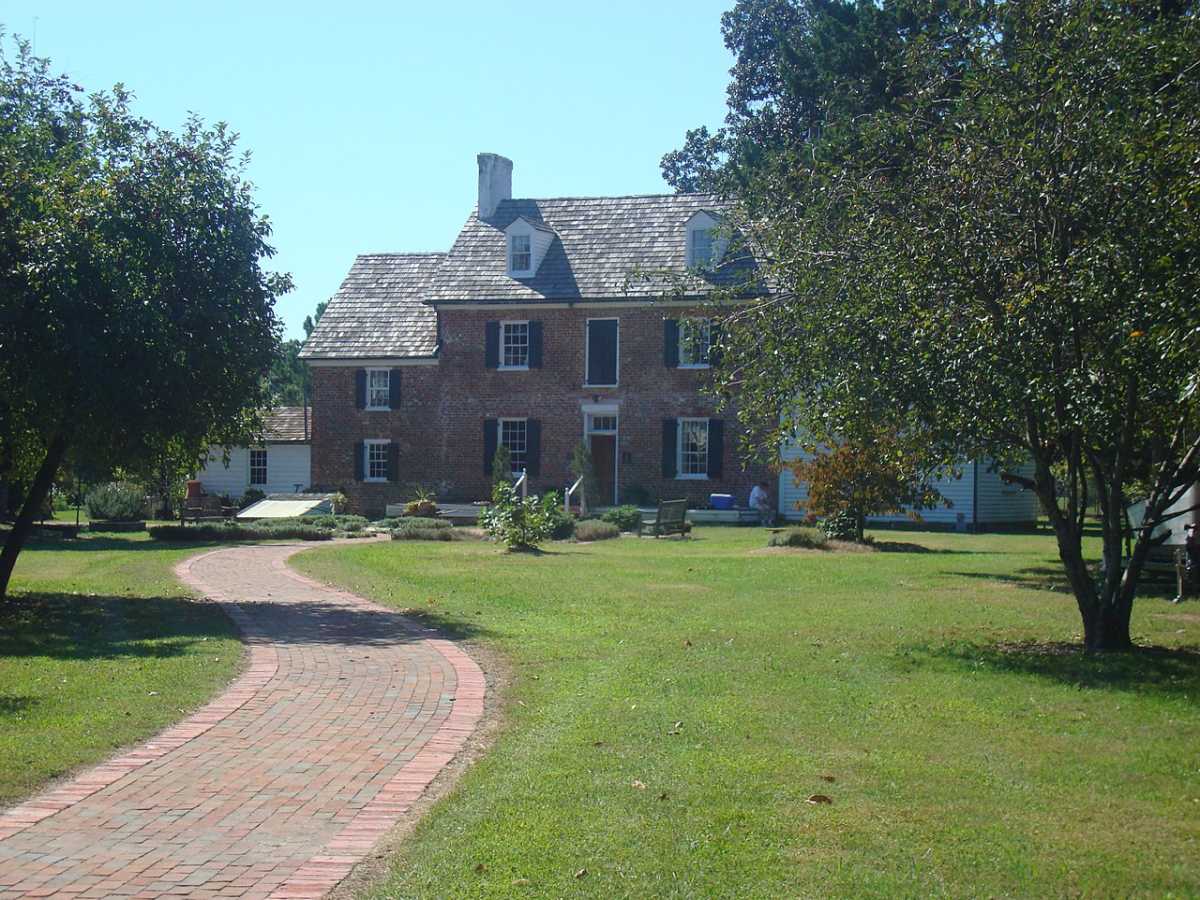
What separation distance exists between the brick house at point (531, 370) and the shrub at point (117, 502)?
6.35 meters

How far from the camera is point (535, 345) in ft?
118

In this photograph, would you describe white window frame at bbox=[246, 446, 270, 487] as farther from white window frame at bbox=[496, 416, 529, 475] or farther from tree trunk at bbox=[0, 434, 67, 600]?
tree trunk at bbox=[0, 434, 67, 600]

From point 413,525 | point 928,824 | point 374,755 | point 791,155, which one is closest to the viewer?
point 928,824

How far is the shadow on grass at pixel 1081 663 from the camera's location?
1013 centimetres

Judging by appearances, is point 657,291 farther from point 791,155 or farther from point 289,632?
point 289,632

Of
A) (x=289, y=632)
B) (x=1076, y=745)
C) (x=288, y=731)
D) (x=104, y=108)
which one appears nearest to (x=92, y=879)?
(x=288, y=731)

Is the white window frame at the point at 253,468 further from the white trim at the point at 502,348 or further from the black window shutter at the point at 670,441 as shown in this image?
the black window shutter at the point at 670,441

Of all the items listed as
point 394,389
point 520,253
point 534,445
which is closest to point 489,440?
point 534,445

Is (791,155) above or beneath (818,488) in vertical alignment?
above

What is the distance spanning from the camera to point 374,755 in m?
7.64

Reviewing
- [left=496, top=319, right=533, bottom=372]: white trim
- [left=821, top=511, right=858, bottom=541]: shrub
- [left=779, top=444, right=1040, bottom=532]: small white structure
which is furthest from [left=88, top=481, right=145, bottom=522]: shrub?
[left=821, top=511, right=858, bottom=541]: shrub

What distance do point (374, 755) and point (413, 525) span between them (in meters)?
21.3

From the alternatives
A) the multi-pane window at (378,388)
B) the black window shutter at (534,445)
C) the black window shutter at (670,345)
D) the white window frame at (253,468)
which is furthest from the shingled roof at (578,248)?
the white window frame at (253,468)

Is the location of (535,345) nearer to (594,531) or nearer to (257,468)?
(594,531)
